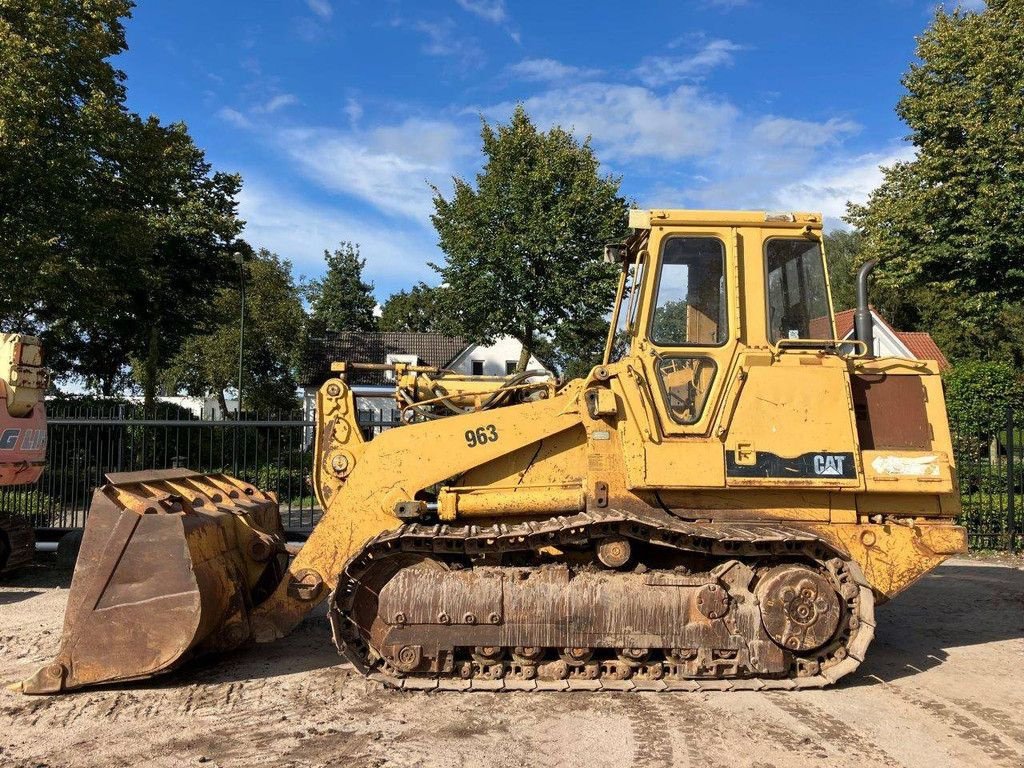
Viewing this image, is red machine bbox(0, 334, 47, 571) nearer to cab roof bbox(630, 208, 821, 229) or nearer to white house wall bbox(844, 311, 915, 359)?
cab roof bbox(630, 208, 821, 229)

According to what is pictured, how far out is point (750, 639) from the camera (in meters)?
5.02

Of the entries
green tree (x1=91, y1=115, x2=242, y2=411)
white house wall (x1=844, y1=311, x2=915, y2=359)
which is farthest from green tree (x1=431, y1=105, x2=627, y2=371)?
white house wall (x1=844, y1=311, x2=915, y2=359)

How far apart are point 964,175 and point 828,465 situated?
53.6 feet

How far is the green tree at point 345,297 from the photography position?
65000mm

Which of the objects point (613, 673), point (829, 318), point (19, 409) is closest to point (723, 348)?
point (829, 318)

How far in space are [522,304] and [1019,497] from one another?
14.8 m

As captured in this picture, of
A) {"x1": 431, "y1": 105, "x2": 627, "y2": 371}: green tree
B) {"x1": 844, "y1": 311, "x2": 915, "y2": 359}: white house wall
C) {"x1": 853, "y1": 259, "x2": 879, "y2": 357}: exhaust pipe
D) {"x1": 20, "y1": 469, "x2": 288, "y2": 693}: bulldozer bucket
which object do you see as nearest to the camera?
{"x1": 20, "y1": 469, "x2": 288, "y2": 693}: bulldozer bucket

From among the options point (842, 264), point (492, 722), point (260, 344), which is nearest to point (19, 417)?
point (492, 722)

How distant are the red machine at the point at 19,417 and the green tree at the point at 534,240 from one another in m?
15.7

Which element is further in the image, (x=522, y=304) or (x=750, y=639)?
(x=522, y=304)

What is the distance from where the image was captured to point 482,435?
18.0ft

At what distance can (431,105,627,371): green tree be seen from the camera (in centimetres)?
2248

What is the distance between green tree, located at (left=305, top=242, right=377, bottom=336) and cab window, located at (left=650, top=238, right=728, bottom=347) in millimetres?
60875

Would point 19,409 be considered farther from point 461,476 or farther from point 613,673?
point 613,673
